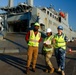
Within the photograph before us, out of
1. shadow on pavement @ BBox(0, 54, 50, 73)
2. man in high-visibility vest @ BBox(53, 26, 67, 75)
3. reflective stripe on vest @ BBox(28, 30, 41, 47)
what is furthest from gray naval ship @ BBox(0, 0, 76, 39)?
man in high-visibility vest @ BBox(53, 26, 67, 75)

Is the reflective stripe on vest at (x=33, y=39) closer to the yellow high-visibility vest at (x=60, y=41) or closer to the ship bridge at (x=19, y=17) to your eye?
the yellow high-visibility vest at (x=60, y=41)

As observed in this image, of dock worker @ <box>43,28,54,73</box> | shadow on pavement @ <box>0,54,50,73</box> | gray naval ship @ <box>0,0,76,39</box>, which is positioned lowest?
shadow on pavement @ <box>0,54,50,73</box>

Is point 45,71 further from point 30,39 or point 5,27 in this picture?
point 5,27

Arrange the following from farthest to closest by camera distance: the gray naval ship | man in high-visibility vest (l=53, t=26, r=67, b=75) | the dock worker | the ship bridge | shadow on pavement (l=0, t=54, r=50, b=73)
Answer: the ship bridge < the gray naval ship < shadow on pavement (l=0, t=54, r=50, b=73) < the dock worker < man in high-visibility vest (l=53, t=26, r=67, b=75)

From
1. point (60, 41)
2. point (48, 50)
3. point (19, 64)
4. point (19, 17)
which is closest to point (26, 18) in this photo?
point (19, 17)

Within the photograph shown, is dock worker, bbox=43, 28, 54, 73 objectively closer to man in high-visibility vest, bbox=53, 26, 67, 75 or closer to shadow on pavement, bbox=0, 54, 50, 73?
man in high-visibility vest, bbox=53, 26, 67, 75

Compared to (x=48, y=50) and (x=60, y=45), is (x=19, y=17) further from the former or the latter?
(x=60, y=45)

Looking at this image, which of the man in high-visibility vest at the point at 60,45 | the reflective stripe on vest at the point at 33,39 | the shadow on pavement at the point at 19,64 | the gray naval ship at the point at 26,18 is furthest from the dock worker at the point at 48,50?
the gray naval ship at the point at 26,18

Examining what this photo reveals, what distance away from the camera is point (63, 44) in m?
7.98

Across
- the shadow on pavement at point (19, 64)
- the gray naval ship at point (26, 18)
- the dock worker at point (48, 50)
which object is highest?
the gray naval ship at point (26, 18)

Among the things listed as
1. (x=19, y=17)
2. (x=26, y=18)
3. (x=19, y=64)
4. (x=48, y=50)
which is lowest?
(x=19, y=64)

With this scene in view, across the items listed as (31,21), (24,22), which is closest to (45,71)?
(31,21)

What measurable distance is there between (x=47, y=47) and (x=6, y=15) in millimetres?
49973

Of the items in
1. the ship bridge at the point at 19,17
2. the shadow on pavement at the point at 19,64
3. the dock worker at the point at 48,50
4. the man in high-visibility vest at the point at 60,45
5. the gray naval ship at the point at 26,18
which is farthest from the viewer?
the ship bridge at the point at 19,17
